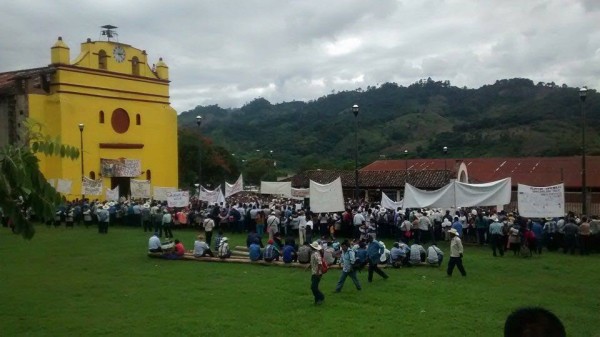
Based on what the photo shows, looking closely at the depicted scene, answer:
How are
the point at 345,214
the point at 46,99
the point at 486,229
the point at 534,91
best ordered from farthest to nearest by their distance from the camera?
the point at 534,91 → the point at 46,99 → the point at 345,214 → the point at 486,229

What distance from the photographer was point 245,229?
91.1ft

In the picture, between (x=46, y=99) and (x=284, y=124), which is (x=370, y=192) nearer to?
(x=46, y=99)

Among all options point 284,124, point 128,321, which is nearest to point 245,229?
point 128,321

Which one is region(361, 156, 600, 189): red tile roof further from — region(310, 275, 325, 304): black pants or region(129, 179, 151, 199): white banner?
region(310, 275, 325, 304): black pants

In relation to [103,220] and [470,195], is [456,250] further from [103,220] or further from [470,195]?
[103,220]

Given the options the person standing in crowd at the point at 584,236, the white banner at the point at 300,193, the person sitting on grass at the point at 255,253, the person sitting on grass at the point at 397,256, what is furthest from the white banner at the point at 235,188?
the person standing in crowd at the point at 584,236

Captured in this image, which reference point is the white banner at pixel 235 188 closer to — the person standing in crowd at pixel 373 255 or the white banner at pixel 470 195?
the white banner at pixel 470 195

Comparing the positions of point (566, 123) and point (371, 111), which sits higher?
point (371, 111)

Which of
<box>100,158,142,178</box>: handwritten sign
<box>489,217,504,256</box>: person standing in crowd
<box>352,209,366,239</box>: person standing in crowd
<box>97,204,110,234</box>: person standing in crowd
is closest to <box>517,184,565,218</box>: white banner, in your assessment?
<box>489,217,504,256</box>: person standing in crowd

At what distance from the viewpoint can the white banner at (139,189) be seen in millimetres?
35906

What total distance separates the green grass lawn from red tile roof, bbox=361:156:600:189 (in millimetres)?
28806

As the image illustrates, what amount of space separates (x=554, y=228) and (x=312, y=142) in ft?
292

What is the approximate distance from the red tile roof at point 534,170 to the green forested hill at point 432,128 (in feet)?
41.1

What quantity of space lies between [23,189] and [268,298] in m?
9.45
